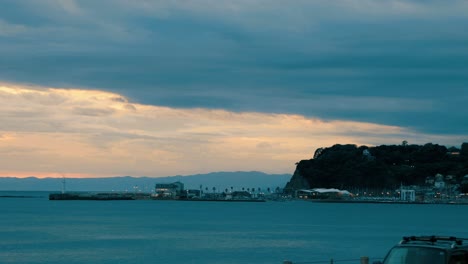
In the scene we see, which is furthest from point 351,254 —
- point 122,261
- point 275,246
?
point 122,261

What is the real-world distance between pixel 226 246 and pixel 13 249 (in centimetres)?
2434

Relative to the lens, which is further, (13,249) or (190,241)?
(190,241)

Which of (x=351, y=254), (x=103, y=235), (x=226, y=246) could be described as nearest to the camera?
(x=351, y=254)

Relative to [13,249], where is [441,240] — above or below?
above

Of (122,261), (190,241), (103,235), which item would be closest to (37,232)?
(103,235)

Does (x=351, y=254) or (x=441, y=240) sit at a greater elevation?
(x=441, y=240)

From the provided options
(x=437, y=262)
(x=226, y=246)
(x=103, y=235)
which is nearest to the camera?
(x=437, y=262)

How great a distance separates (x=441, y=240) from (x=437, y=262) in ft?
3.30

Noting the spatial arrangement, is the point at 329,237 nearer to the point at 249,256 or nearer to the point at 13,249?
the point at 249,256

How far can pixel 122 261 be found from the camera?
236ft

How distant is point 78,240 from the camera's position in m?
99.9

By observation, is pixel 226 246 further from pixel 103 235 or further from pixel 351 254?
pixel 103 235

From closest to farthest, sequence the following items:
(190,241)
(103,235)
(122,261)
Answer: (122,261), (190,241), (103,235)

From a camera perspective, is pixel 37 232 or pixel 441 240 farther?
pixel 37 232
